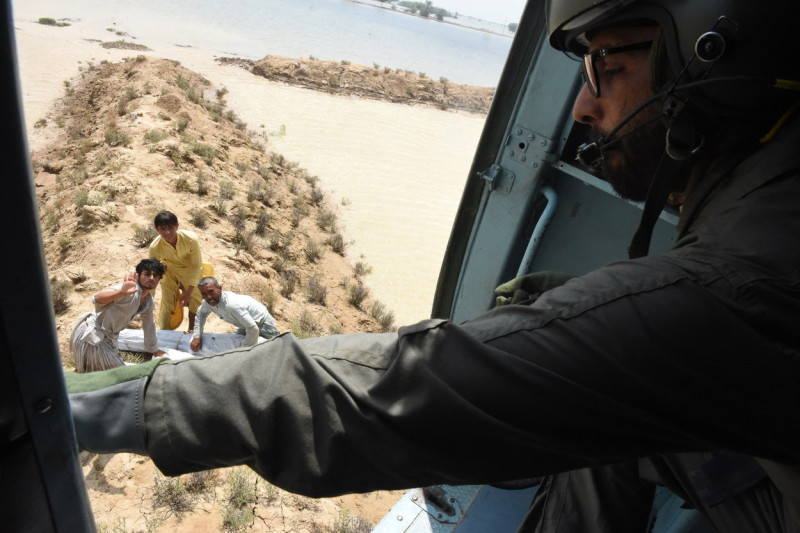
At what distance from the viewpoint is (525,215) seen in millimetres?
2840

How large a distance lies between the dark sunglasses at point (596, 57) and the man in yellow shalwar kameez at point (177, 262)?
570 centimetres

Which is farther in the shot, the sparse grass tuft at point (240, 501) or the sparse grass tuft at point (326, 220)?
the sparse grass tuft at point (326, 220)

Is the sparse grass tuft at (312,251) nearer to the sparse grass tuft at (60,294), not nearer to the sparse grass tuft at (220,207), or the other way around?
the sparse grass tuft at (220,207)

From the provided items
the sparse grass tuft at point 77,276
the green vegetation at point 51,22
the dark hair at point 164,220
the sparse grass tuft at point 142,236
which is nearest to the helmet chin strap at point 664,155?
the dark hair at point 164,220

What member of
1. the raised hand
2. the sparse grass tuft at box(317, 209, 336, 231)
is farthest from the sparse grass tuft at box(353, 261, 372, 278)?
the raised hand

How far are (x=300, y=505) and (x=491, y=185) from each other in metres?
3.68

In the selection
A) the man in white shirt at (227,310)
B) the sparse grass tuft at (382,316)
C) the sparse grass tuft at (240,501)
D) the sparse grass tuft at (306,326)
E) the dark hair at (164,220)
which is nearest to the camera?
the sparse grass tuft at (240,501)

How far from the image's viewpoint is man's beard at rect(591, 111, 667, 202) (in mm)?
1399

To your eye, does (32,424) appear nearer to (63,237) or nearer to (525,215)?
(525,215)

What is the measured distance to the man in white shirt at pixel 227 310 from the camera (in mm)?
5852

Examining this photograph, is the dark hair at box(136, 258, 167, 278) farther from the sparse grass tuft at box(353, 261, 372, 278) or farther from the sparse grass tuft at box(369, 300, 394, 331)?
the sparse grass tuft at box(353, 261, 372, 278)

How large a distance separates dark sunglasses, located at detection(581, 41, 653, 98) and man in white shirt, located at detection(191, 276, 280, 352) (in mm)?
5090

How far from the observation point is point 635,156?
1.48m

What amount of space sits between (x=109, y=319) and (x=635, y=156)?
17.1ft
